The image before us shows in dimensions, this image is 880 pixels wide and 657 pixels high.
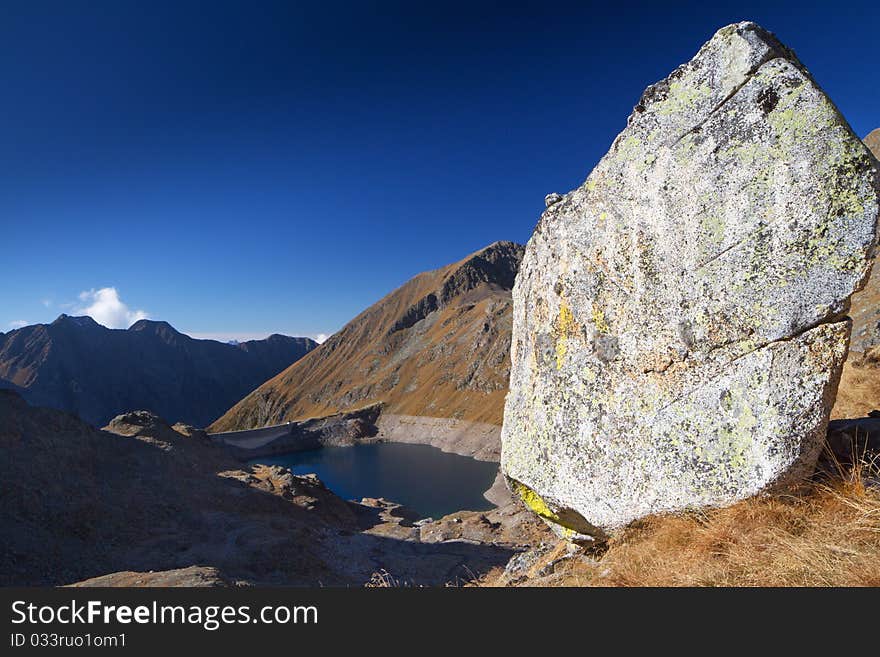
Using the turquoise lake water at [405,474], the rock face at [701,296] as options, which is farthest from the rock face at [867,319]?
the turquoise lake water at [405,474]

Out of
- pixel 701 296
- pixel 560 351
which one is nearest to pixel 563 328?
pixel 560 351

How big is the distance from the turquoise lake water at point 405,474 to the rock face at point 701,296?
66.9 meters

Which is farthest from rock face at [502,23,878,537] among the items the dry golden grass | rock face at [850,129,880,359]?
rock face at [850,129,880,359]

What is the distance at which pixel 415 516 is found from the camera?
5866 cm

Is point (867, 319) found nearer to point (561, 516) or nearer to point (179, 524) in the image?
point (561, 516)

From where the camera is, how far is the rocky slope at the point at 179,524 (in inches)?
1060

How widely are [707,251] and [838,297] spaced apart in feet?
5.15

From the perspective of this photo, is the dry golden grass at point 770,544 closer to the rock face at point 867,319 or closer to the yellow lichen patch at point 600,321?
the yellow lichen patch at point 600,321

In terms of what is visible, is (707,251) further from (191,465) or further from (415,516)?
(415,516)

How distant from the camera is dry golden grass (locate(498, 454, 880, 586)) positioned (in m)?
4.45

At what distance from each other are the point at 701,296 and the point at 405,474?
99046 millimetres

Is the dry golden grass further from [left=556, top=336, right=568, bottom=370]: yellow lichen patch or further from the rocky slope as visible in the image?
the rocky slope

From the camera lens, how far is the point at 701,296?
21.2 ft

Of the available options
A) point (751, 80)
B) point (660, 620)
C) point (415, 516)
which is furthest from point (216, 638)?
point (415, 516)
